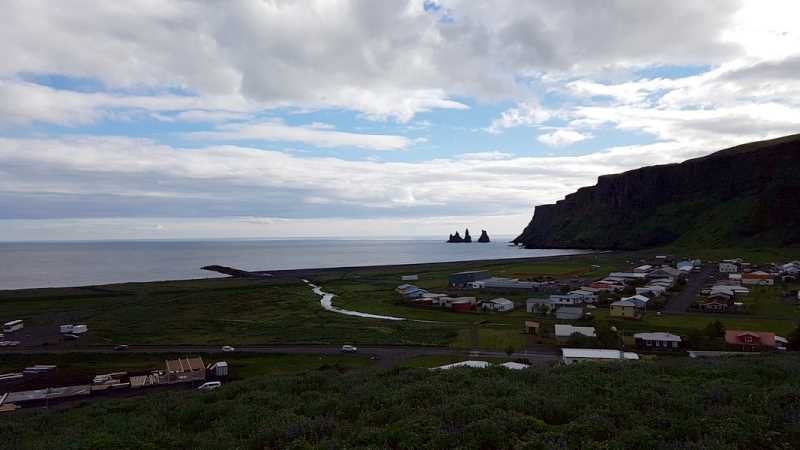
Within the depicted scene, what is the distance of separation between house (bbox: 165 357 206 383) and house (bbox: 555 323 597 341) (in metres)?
28.6

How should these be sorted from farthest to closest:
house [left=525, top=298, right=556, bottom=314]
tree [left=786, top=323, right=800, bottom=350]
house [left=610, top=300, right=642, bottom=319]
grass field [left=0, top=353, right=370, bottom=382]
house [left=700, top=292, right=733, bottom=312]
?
house [left=525, top=298, right=556, bottom=314] → house [left=700, top=292, right=733, bottom=312] → house [left=610, top=300, right=642, bottom=319] → grass field [left=0, top=353, right=370, bottom=382] → tree [left=786, top=323, right=800, bottom=350]

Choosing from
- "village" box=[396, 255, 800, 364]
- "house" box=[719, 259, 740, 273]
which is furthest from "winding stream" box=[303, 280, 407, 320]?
"house" box=[719, 259, 740, 273]

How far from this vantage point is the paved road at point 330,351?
34781mm

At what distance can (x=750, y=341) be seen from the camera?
35469 mm

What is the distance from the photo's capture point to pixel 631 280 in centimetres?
7669

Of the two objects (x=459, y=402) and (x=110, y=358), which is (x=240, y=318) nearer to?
(x=110, y=358)

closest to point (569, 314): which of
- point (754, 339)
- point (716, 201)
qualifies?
point (754, 339)

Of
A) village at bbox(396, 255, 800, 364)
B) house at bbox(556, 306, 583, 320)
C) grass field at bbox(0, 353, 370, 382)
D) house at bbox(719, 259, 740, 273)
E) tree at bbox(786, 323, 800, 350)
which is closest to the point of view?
tree at bbox(786, 323, 800, 350)

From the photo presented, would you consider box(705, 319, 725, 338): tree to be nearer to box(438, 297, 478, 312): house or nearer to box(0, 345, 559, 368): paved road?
box(0, 345, 559, 368): paved road

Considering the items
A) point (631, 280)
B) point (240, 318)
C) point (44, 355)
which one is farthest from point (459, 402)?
point (631, 280)

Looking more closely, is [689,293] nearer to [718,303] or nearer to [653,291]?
[653,291]

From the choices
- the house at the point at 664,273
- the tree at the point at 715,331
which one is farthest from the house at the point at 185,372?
the house at the point at 664,273

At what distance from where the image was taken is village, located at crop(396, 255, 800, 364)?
119ft

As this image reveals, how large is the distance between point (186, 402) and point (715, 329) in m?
41.0
